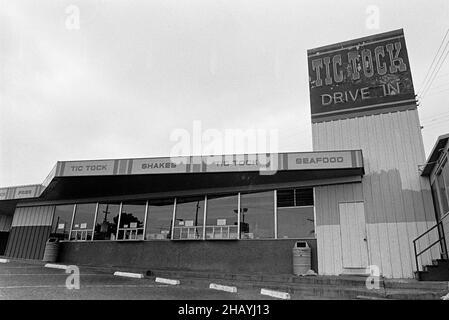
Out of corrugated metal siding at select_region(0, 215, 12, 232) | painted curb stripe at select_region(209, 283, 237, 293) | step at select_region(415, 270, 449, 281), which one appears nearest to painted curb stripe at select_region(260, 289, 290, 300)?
painted curb stripe at select_region(209, 283, 237, 293)

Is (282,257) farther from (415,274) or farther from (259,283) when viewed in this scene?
(415,274)

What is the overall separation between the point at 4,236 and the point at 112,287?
66.3 ft

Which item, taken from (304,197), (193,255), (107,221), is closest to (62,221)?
(107,221)

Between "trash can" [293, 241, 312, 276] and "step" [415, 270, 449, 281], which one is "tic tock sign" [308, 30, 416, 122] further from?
"step" [415, 270, 449, 281]

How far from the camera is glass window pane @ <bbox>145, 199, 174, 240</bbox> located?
13539mm

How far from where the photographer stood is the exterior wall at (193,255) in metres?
11.3

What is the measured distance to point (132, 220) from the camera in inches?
570

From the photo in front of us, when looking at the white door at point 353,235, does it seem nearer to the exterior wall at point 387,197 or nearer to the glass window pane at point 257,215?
the exterior wall at point 387,197

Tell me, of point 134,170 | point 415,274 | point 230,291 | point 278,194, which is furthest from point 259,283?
point 134,170

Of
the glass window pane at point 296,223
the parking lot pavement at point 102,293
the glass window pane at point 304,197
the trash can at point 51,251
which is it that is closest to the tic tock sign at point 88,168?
the parking lot pavement at point 102,293

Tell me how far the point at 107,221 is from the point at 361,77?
1175cm

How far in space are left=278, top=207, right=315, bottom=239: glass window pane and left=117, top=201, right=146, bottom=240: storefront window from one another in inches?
227

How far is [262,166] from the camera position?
11.0 metres

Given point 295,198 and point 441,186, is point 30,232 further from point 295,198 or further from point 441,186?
point 441,186
